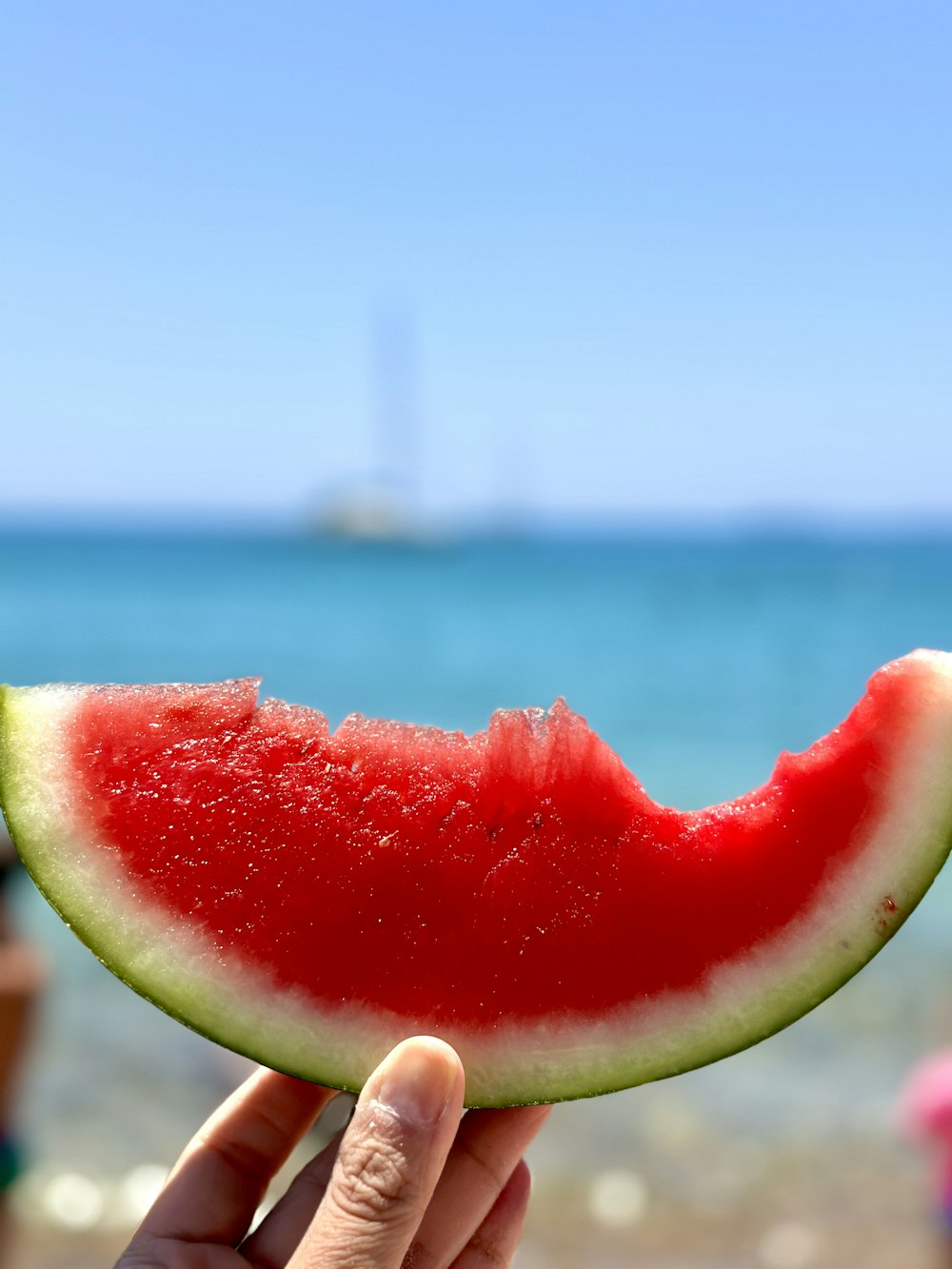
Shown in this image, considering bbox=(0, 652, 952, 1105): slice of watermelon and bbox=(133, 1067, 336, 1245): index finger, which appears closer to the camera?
bbox=(0, 652, 952, 1105): slice of watermelon

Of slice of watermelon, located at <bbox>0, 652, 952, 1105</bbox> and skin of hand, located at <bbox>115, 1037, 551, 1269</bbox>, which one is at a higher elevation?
slice of watermelon, located at <bbox>0, 652, 952, 1105</bbox>

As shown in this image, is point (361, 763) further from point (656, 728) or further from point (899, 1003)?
point (656, 728)

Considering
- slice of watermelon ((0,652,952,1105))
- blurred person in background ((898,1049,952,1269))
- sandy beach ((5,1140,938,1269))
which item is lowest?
sandy beach ((5,1140,938,1269))

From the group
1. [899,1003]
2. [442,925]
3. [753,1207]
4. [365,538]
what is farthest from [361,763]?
[365,538]

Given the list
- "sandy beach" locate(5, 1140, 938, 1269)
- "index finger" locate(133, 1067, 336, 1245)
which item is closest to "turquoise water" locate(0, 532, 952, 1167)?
"sandy beach" locate(5, 1140, 938, 1269)

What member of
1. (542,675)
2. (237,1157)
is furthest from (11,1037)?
(542,675)

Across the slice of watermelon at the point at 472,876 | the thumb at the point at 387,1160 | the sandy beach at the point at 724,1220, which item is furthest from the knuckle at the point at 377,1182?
the sandy beach at the point at 724,1220

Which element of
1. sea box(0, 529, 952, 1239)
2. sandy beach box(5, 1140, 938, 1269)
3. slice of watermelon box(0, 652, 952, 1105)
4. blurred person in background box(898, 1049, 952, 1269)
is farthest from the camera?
sea box(0, 529, 952, 1239)

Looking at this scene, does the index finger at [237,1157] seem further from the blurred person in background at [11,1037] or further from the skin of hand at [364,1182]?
the blurred person in background at [11,1037]

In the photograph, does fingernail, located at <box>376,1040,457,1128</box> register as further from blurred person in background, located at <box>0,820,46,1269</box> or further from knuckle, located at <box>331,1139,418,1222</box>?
blurred person in background, located at <box>0,820,46,1269</box>
